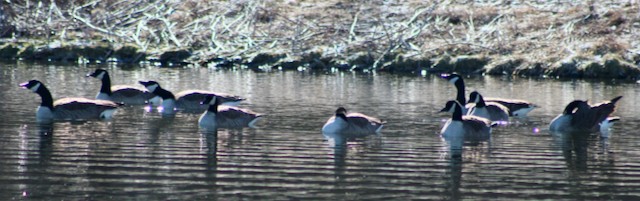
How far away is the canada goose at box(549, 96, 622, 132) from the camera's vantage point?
25.2 meters

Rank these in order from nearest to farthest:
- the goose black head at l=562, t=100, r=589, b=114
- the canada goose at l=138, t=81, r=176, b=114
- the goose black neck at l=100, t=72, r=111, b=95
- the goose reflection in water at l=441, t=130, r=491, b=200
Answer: the goose reflection in water at l=441, t=130, r=491, b=200, the goose black head at l=562, t=100, r=589, b=114, the canada goose at l=138, t=81, r=176, b=114, the goose black neck at l=100, t=72, r=111, b=95

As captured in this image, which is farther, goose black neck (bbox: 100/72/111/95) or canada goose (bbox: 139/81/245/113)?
goose black neck (bbox: 100/72/111/95)

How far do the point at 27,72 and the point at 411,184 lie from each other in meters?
23.5

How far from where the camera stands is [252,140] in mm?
Result: 22438

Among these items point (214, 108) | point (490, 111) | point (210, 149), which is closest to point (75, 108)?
point (214, 108)

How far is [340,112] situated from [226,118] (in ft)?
9.84

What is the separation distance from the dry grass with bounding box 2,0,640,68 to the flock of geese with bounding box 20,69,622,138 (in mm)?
14137

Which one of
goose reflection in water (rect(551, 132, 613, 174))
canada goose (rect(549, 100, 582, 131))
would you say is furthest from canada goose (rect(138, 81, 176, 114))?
goose reflection in water (rect(551, 132, 613, 174))

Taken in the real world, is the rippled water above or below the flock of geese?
below

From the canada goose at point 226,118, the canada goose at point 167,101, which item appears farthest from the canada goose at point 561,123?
the canada goose at point 167,101

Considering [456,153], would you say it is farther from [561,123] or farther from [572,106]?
[572,106]

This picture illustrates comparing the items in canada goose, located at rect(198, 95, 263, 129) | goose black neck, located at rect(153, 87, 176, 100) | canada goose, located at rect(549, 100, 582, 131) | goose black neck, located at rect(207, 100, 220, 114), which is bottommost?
canada goose, located at rect(549, 100, 582, 131)

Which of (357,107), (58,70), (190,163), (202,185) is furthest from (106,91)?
(202,185)

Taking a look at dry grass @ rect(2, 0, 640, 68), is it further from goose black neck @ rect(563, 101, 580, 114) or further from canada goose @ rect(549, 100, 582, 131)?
canada goose @ rect(549, 100, 582, 131)
